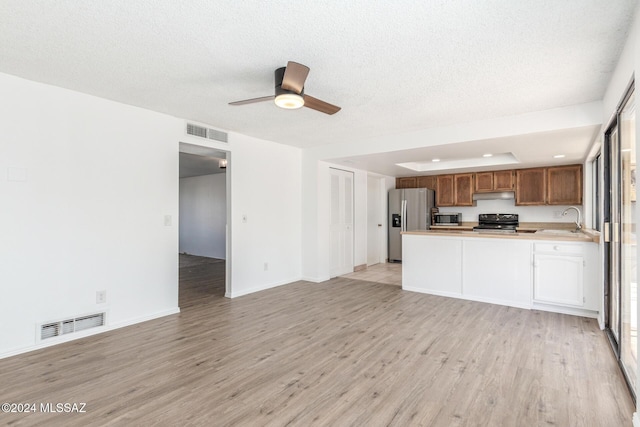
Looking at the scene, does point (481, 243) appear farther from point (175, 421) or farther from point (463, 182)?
point (175, 421)

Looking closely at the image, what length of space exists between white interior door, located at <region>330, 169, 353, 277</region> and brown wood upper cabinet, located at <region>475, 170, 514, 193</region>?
2863 mm

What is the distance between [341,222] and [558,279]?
350 centimetres

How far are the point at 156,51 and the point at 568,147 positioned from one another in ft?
16.7

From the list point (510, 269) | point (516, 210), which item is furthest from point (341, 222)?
point (516, 210)

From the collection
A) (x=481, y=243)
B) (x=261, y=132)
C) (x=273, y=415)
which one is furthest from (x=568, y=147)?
(x=273, y=415)

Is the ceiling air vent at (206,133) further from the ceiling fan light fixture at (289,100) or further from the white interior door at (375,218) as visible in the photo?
the white interior door at (375,218)

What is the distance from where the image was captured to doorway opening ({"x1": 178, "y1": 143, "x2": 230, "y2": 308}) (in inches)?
282

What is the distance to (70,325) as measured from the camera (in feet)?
10.4

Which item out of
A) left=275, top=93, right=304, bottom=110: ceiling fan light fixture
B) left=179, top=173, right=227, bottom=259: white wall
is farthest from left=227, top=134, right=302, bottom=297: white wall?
left=179, top=173, right=227, bottom=259: white wall

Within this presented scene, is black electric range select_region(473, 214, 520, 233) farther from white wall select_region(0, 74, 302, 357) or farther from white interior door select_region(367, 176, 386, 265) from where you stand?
white wall select_region(0, 74, 302, 357)

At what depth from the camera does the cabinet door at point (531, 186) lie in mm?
6340

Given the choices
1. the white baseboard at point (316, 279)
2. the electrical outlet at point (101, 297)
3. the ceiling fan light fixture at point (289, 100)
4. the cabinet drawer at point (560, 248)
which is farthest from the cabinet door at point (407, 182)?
the electrical outlet at point (101, 297)

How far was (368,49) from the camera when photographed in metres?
2.34

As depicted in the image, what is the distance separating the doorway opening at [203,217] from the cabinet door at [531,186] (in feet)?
20.0
